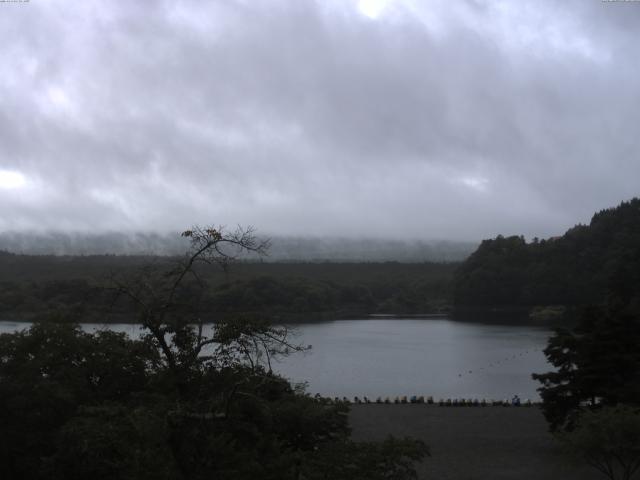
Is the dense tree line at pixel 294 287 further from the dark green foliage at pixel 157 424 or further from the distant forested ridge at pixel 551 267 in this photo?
the dark green foliage at pixel 157 424

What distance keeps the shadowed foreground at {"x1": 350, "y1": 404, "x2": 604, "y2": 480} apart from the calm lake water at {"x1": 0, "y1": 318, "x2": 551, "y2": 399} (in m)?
5.88

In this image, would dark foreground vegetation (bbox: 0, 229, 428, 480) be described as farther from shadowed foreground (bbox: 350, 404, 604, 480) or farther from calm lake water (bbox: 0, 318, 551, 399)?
calm lake water (bbox: 0, 318, 551, 399)

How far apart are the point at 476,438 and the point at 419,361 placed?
25870 millimetres

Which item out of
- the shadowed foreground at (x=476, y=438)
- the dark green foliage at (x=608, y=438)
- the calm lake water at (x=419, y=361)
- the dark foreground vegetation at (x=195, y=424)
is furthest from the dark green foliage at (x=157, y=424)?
the calm lake water at (x=419, y=361)

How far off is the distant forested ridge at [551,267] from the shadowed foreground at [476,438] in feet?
193

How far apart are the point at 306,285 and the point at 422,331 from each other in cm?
2117

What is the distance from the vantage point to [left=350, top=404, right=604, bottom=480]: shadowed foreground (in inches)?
684

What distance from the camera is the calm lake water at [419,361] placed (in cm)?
3662

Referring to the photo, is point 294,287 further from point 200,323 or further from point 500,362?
point 200,323

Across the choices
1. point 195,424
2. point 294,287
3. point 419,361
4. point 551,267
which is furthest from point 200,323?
point 551,267

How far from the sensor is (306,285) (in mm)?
86125

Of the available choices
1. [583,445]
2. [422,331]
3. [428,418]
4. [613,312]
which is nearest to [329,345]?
[422,331]

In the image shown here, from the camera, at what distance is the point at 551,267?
88.9 metres

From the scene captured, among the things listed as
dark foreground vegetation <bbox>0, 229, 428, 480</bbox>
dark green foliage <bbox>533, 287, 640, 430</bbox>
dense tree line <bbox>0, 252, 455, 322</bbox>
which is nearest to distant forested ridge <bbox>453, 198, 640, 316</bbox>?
dense tree line <bbox>0, 252, 455, 322</bbox>
